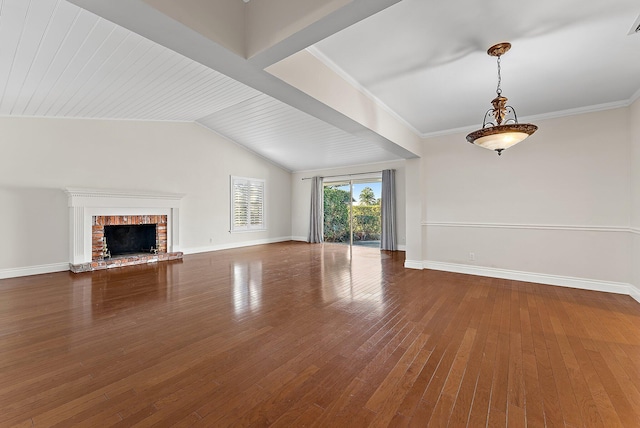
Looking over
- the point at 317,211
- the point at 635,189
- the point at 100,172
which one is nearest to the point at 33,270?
the point at 100,172

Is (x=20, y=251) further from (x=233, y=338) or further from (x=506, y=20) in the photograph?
(x=506, y=20)

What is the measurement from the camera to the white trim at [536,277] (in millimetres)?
3693

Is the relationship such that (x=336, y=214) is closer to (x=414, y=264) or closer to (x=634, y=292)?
(x=414, y=264)

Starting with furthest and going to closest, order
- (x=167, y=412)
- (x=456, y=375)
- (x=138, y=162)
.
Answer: (x=138, y=162) → (x=456, y=375) → (x=167, y=412)

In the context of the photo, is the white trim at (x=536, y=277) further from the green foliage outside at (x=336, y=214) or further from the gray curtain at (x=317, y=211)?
the gray curtain at (x=317, y=211)

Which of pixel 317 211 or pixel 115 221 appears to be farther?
pixel 317 211

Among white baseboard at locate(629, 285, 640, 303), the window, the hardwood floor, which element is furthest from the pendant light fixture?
the window

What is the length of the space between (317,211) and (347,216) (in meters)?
1.09

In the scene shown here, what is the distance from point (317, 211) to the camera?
356 inches

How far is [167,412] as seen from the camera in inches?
59.1

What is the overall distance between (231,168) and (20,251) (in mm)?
4628

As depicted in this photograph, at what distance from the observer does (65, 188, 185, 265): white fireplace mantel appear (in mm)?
4977

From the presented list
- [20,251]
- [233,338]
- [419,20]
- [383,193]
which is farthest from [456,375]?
[20,251]

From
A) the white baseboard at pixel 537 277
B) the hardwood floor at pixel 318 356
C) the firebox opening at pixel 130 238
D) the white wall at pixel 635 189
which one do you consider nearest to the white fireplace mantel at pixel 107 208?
the firebox opening at pixel 130 238
